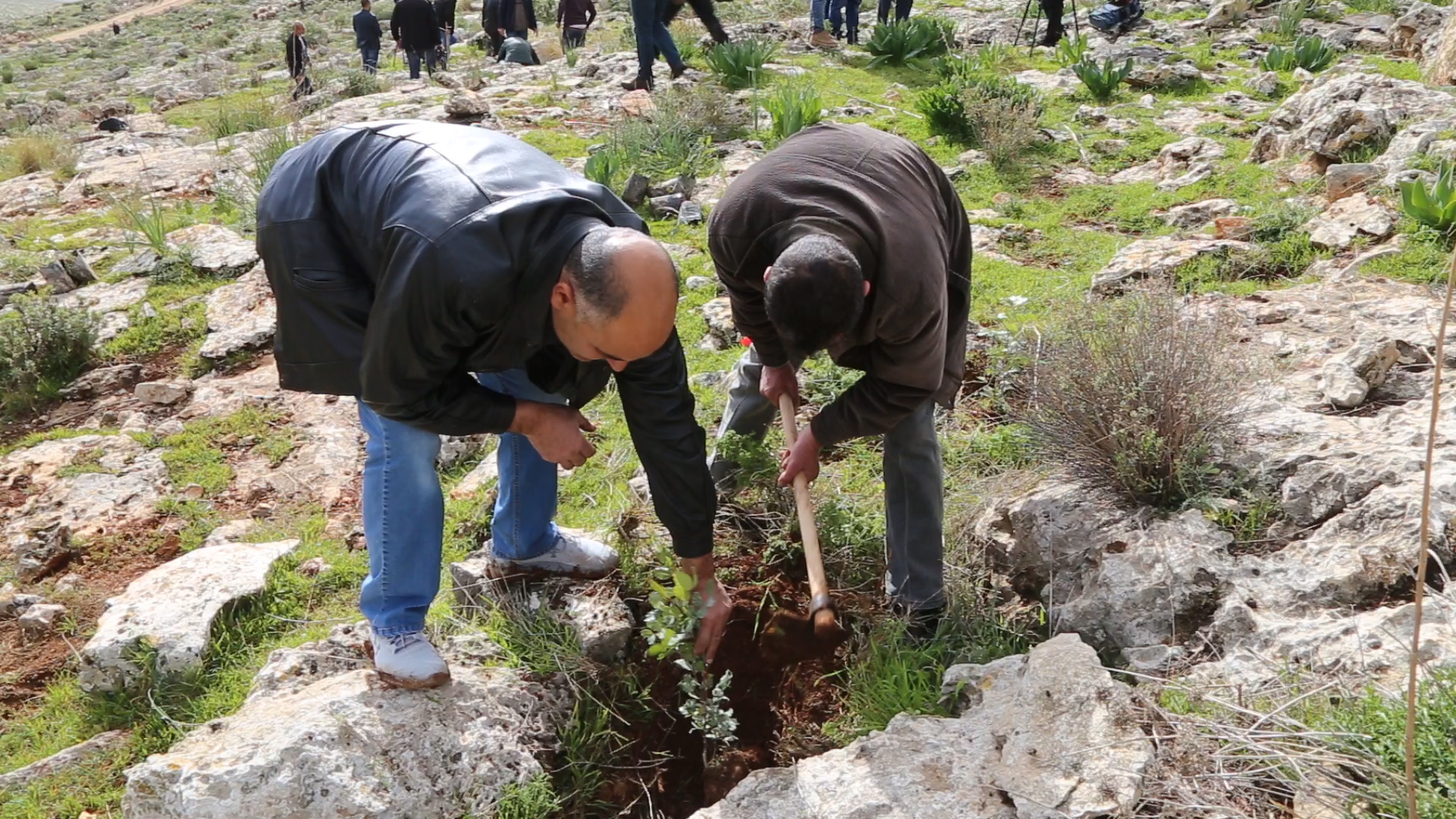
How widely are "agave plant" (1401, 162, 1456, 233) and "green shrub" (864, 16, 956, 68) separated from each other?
5219mm

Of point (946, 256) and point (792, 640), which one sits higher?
point (946, 256)

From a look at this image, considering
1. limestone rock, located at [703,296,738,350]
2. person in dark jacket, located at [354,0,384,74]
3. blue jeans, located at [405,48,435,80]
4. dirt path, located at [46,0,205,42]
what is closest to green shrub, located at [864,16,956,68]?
limestone rock, located at [703,296,738,350]

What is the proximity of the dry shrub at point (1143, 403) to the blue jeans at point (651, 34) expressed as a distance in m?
6.09

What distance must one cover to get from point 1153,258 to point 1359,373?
1.58m

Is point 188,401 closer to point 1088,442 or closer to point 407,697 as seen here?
point 407,697

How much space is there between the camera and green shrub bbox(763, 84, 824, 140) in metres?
6.52

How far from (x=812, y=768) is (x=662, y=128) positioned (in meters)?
5.55

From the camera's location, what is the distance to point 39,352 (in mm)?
4973

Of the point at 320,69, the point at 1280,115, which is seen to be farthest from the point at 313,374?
the point at 320,69

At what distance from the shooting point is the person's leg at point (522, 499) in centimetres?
278

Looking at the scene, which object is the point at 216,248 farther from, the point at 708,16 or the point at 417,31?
the point at 417,31

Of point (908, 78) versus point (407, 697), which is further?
point (908, 78)

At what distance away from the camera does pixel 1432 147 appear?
4883 mm

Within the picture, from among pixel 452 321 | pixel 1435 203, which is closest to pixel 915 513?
pixel 452 321
